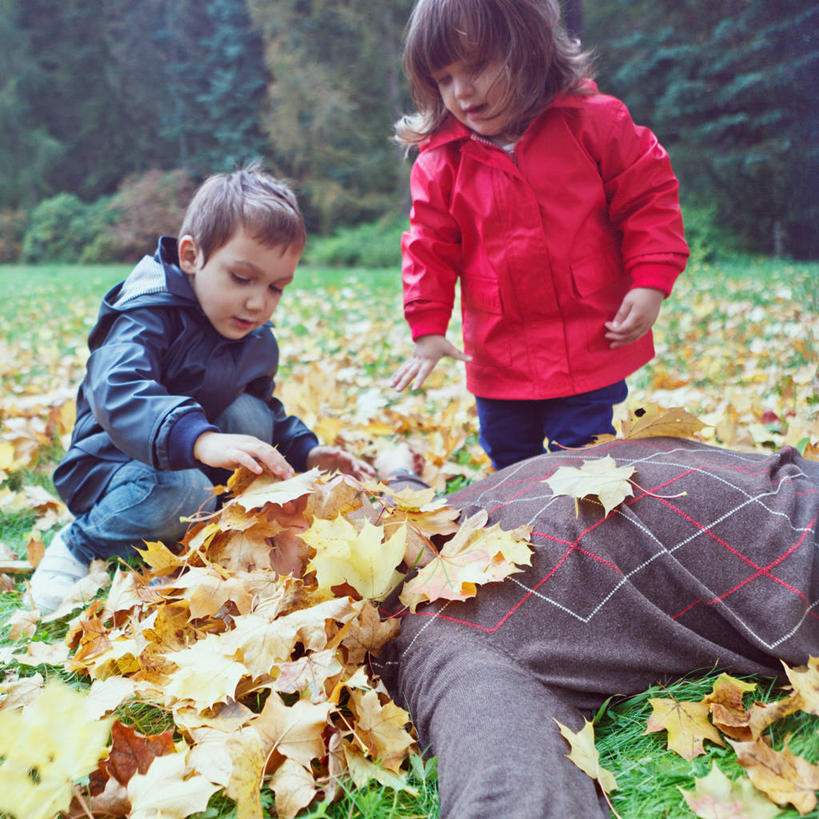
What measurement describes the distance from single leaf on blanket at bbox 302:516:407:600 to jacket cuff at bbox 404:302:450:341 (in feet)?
2.75

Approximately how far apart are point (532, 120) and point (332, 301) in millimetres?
4884

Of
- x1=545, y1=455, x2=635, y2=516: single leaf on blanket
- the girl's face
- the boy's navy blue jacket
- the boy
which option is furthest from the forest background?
x1=545, y1=455, x2=635, y2=516: single leaf on blanket

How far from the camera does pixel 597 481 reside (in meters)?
1.20

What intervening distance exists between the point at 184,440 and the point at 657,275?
3.88 feet

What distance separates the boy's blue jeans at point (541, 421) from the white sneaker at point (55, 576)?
1144 millimetres

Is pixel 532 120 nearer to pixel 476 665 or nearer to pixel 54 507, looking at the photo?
pixel 476 665

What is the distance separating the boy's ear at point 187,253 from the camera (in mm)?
1859

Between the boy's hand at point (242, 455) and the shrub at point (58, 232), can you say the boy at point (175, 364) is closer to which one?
the boy's hand at point (242, 455)

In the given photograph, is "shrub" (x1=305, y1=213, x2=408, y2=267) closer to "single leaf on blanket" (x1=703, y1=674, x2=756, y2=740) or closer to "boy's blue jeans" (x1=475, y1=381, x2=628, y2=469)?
"boy's blue jeans" (x1=475, y1=381, x2=628, y2=469)

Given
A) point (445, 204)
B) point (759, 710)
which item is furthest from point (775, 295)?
point (759, 710)

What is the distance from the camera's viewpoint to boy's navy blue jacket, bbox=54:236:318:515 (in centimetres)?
150

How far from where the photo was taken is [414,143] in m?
1.99

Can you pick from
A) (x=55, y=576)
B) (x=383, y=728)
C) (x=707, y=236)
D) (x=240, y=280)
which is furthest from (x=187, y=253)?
(x=707, y=236)

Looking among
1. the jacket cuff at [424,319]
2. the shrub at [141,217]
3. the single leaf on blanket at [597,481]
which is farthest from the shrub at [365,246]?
the single leaf on blanket at [597,481]
